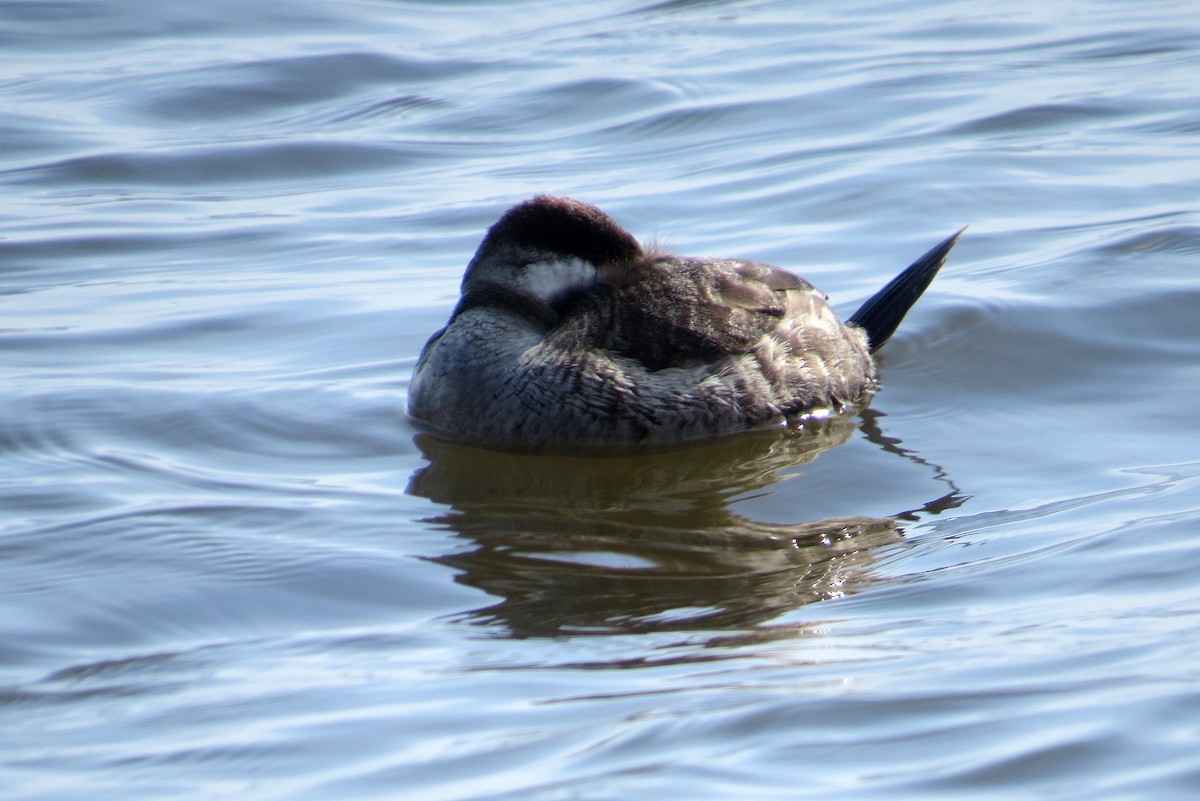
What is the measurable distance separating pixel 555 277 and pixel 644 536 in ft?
6.01

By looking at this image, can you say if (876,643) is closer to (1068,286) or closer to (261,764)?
(261,764)

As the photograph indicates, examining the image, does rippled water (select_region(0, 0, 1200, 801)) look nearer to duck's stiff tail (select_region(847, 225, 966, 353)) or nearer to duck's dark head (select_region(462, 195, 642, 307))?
duck's stiff tail (select_region(847, 225, 966, 353))

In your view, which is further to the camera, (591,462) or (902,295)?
(902,295)

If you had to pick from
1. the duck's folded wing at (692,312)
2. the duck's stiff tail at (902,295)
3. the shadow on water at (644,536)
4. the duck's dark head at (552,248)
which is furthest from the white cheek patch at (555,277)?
the duck's stiff tail at (902,295)

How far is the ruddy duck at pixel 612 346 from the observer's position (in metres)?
6.91

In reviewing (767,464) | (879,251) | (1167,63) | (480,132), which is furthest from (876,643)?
(1167,63)

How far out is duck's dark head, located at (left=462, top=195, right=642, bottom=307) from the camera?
732 cm

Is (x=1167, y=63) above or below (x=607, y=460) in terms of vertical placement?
above

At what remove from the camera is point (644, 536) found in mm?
5887

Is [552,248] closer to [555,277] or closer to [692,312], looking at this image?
[555,277]

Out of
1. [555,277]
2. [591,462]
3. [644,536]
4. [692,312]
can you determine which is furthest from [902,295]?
[644,536]

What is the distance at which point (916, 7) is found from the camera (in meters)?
17.1

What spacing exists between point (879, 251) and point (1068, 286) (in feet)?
4.15

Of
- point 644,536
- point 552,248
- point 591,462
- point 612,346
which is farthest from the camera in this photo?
point 552,248
